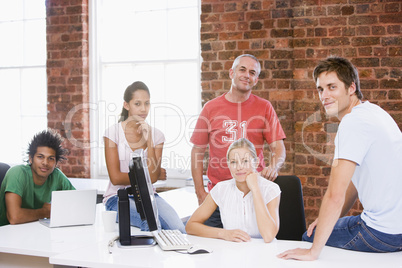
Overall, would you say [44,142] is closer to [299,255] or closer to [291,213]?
[291,213]

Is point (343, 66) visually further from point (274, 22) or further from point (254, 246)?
point (274, 22)

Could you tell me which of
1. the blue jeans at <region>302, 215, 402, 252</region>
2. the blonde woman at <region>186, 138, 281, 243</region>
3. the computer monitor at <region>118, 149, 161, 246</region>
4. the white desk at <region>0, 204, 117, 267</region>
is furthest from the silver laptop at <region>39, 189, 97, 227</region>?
the blue jeans at <region>302, 215, 402, 252</region>

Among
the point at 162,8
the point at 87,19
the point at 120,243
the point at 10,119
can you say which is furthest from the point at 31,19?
the point at 120,243

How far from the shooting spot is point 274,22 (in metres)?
4.03

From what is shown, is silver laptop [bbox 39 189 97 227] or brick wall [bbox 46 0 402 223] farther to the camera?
brick wall [bbox 46 0 402 223]

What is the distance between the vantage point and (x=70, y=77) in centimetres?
490

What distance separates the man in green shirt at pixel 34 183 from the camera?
2641 millimetres

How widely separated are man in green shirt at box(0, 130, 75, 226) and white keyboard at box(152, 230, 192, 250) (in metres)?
0.92

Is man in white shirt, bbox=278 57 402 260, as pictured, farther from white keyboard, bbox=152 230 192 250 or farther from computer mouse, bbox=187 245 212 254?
white keyboard, bbox=152 230 192 250

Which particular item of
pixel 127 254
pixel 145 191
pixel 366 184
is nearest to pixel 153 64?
pixel 145 191

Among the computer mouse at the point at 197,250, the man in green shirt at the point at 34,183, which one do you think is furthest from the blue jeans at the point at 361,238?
the man in green shirt at the point at 34,183

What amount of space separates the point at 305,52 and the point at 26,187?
2475mm

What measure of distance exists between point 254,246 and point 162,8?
328 centimetres

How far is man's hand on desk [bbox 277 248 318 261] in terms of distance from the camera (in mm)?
1816
